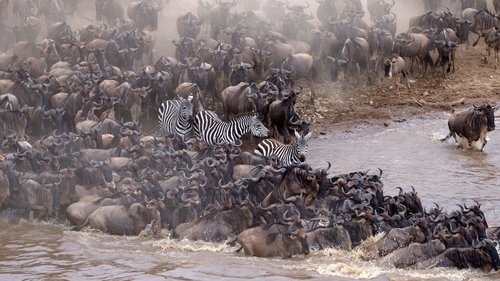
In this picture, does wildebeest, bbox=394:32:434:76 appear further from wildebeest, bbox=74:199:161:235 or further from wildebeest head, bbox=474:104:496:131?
wildebeest, bbox=74:199:161:235

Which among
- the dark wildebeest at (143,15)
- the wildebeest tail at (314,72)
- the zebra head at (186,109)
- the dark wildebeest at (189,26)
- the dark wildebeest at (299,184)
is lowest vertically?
the dark wildebeest at (299,184)

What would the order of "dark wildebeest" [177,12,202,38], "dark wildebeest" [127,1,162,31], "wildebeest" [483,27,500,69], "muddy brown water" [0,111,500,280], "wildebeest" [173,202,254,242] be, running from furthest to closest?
"dark wildebeest" [127,1,162,31] < "wildebeest" [483,27,500,69] < "dark wildebeest" [177,12,202,38] < "wildebeest" [173,202,254,242] < "muddy brown water" [0,111,500,280]

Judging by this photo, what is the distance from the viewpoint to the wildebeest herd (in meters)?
13.0

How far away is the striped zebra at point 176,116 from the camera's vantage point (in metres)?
18.5

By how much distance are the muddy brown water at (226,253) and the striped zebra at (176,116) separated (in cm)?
246

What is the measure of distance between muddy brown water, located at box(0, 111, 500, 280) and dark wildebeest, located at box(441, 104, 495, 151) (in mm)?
436

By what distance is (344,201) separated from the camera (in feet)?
45.3

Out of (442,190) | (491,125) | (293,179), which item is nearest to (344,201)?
(293,179)

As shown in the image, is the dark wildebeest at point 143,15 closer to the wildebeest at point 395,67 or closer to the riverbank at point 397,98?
the riverbank at point 397,98

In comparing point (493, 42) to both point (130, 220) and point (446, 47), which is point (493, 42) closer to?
point (446, 47)

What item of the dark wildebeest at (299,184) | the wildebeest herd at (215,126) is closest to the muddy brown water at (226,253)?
the wildebeest herd at (215,126)

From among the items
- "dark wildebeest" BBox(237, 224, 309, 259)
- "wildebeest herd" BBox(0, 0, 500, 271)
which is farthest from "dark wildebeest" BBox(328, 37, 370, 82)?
"dark wildebeest" BBox(237, 224, 309, 259)

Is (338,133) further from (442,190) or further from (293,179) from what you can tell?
(293,179)

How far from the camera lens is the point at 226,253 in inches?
508
